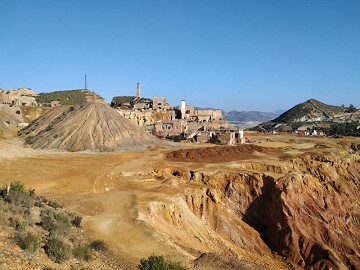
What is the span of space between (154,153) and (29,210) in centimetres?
2649

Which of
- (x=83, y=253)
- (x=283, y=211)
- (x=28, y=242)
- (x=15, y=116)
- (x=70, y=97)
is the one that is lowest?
(x=283, y=211)

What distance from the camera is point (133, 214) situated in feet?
63.3

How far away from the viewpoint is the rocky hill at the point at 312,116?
10800 centimetres

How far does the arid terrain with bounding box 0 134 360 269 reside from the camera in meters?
17.9

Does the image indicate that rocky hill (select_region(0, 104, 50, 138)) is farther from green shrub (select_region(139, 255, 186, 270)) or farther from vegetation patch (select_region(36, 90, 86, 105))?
green shrub (select_region(139, 255, 186, 270))

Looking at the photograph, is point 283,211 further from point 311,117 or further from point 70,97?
point 311,117

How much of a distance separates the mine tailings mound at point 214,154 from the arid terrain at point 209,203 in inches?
12.3

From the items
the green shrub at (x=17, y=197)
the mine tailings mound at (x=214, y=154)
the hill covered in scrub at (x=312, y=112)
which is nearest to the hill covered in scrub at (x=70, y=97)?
the mine tailings mound at (x=214, y=154)

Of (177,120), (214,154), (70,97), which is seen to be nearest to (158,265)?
(214,154)

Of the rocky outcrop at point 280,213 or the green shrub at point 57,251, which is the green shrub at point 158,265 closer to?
the green shrub at point 57,251

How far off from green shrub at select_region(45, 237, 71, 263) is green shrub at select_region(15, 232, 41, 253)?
359 millimetres

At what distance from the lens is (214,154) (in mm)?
41219

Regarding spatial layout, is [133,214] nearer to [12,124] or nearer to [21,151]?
[21,151]

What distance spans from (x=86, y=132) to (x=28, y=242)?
115 ft
